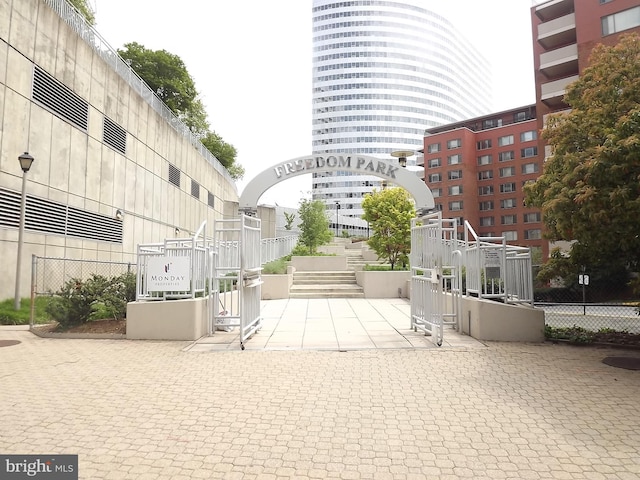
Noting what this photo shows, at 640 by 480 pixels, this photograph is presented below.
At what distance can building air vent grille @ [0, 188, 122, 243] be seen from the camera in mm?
12070

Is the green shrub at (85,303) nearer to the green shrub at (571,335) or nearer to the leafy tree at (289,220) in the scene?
the green shrub at (571,335)

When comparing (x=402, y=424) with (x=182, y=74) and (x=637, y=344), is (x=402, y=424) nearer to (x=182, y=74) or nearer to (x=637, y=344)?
(x=637, y=344)

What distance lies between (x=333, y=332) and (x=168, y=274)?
3690mm

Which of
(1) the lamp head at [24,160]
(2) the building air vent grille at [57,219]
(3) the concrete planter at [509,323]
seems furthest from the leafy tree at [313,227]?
(3) the concrete planter at [509,323]

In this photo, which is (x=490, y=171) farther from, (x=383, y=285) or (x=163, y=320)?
(x=163, y=320)

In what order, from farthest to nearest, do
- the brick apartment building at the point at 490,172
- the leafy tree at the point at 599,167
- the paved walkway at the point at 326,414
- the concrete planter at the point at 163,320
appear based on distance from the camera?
the brick apartment building at the point at 490,172, the concrete planter at the point at 163,320, the leafy tree at the point at 599,167, the paved walkway at the point at 326,414

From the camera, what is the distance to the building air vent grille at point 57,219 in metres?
12.1

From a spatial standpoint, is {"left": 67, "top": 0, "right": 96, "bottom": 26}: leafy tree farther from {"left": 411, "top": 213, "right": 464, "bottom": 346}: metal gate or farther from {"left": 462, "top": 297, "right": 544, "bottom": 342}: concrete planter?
{"left": 462, "top": 297, "right": 544, "bottom": 342}: concrete planter

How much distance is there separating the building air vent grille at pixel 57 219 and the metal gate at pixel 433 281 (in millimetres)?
11439

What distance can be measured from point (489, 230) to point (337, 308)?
5317 centimetres

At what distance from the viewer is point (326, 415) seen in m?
4.25

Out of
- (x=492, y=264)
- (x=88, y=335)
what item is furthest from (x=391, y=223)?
(x=88, y=335)

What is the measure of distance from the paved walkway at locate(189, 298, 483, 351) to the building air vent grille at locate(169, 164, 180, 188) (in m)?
14.2

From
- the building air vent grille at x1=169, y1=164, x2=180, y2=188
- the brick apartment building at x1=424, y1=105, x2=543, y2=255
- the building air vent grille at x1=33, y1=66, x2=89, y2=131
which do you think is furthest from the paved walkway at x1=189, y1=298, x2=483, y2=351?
the brick apartment building at x1=424, y1=105, x2=543, y2=255
